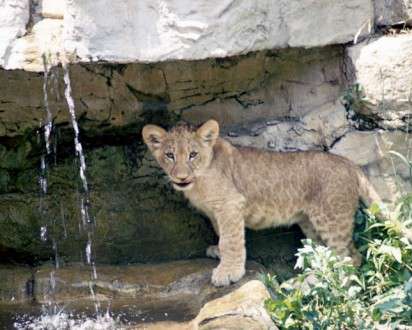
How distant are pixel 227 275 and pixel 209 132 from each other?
1017mm

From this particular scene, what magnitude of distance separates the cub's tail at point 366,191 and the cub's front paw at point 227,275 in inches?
42.3

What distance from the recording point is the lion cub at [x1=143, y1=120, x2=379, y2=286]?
6.44 m

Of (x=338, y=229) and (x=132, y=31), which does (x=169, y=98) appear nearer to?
(x=132, y=31)

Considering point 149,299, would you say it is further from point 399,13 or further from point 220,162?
point 399,13

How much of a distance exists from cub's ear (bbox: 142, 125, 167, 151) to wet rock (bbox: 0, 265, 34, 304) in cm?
136

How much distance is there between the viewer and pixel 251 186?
6.71 meters

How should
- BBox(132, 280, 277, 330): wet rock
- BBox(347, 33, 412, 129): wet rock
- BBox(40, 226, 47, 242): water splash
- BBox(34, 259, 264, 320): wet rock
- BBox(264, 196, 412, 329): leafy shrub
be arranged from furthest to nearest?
BBox(40, 226, 47, 242): water splash < BBox(34, 259, 264, 320): wet rock < BBox(347, 33, 412, 129): wet rock < BBox(264, 196, 412, 329): leafy shrub < BBox(132, 280, 277, 330): wet rock

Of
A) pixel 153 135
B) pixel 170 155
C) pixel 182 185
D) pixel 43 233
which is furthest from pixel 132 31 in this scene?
pixel 43 233

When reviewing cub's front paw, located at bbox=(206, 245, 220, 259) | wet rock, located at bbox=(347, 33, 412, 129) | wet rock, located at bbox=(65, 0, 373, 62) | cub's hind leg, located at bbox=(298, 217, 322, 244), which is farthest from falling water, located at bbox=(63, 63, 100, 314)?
wet rock, located at bbox=(347, 33, 412, 129)

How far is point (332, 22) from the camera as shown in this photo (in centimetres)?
641

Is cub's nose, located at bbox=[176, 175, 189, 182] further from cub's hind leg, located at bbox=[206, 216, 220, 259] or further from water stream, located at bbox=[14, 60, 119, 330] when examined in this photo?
water stream, located at bbox=[14, 60, 119, 330]

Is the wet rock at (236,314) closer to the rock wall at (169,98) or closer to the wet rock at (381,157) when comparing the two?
the rock wall at (169,98)

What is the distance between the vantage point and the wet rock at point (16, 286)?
6646mm

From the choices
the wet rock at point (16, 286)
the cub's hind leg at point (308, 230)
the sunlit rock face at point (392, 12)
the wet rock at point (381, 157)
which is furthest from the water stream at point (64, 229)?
the sunlit rock face at point (392, 12)
